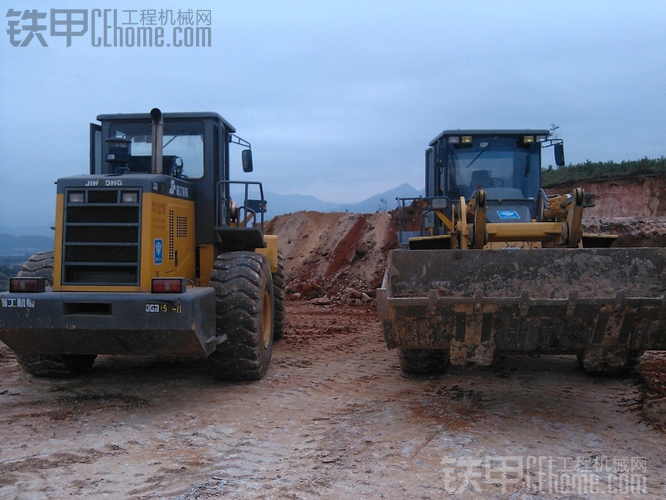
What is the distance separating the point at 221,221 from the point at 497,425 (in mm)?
3800

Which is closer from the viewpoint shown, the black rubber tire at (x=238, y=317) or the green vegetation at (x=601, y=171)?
the black rubber tire at (x=238, y=317)

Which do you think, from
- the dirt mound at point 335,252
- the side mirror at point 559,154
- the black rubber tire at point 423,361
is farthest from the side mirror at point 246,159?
the dirt mound at point 335,252

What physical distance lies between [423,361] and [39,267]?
4.00 metres

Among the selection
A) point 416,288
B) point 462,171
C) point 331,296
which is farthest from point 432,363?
point 331,296

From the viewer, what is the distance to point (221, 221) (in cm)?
738

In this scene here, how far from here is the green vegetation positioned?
2283 cm

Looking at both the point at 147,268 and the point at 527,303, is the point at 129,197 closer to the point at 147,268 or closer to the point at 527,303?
the point at 147,268

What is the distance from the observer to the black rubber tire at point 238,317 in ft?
20.8

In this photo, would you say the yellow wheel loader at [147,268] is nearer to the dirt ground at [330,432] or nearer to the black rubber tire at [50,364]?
the black rubber tire at [50,364]

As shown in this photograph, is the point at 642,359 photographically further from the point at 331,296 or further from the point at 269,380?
the point at 331,296

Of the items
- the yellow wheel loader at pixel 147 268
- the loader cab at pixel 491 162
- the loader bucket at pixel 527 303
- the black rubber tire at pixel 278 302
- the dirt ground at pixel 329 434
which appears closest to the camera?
the dirt ground at pixel 329 434

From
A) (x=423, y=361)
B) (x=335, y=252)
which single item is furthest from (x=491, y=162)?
(x=335, y=252)

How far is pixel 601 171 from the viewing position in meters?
26.0

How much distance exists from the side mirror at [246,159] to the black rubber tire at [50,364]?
2798mm
